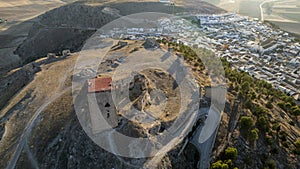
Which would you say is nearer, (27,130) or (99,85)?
(27,130)

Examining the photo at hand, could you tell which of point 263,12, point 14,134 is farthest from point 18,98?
point 263,12

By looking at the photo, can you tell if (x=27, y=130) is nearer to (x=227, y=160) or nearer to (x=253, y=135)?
(x=227, y=160)

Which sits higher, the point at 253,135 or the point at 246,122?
the point at 246,122

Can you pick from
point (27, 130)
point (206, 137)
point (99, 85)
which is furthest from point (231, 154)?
point (27, 130)

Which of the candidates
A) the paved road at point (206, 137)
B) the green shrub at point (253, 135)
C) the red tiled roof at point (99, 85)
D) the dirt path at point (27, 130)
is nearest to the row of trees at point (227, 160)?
the paved road at point (206, 137)

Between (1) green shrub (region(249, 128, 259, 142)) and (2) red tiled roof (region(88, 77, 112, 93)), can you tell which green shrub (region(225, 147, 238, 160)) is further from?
(2) red tiled roof (region(88, 77, 112, 93))

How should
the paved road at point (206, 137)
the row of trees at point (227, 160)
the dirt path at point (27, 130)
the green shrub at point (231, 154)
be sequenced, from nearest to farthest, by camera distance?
the dirt path at point (27, 130)
the row of trees at point (227, 160)
the paved road at point (206, 137)
the green shrub at point (231, 154)

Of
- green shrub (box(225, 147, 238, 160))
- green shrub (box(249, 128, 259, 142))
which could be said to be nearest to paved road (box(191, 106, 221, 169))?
green shrub (box(225, 147, 238, 160))

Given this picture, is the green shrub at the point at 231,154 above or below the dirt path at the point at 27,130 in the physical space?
below

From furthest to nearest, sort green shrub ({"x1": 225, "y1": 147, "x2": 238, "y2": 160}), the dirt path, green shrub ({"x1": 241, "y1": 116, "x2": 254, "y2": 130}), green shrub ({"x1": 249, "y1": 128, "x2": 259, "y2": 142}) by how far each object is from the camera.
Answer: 1. green shrub ({"x1": 241, "y1": 116, "x2": 254, "y2": 130})
2. green shrub ({"x1": 249, "y1": 128, "x2": 259, "y2": 142})
3. green shrub ({"x1": 225, "y1": 147, "x2": 238, "y2": 160})
4. the dirt path

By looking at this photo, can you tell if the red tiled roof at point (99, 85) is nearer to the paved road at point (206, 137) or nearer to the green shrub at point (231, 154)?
the paved road at point (206, 137)

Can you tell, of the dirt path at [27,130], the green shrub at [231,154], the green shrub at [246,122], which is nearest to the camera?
the dirt path at [27,130]
